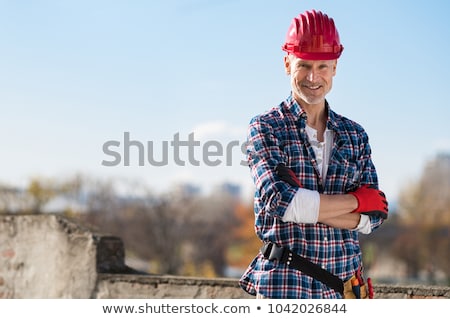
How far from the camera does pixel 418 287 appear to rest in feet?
15.0

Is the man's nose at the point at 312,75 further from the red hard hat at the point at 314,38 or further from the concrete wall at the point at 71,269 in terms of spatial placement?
the concrete wall at the point at 71,269

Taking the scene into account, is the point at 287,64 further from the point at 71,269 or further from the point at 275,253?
the point at 71,269

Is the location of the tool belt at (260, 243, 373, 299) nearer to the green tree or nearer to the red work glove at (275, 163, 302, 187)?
the red work glove at (275, 163, 302, 187)

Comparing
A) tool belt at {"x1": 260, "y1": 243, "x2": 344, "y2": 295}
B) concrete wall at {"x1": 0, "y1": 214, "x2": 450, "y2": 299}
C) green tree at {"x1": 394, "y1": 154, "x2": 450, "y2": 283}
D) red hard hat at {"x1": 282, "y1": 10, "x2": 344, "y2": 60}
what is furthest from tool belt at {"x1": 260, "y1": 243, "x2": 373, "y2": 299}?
green tree at {"x1": 394, "y1": 154, "x2": 450, "y2": 283}

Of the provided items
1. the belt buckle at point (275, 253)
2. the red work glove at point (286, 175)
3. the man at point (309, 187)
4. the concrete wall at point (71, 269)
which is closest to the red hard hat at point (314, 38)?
the man at point (309, 187)

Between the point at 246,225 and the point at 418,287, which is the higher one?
the point at 418,287

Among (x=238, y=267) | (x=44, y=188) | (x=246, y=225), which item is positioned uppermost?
(x=44, y=188)

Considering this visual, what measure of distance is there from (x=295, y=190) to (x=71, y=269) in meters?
3.45

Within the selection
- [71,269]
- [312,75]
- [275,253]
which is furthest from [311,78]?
[71,269]

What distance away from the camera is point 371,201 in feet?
9.48

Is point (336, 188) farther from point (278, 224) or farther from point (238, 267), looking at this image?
point (238, 267)

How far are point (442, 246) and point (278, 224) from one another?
54035 mm

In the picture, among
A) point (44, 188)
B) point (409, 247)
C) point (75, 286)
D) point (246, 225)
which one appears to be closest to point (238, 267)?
point (246, 225)

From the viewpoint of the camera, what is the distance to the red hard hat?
2.85 m
